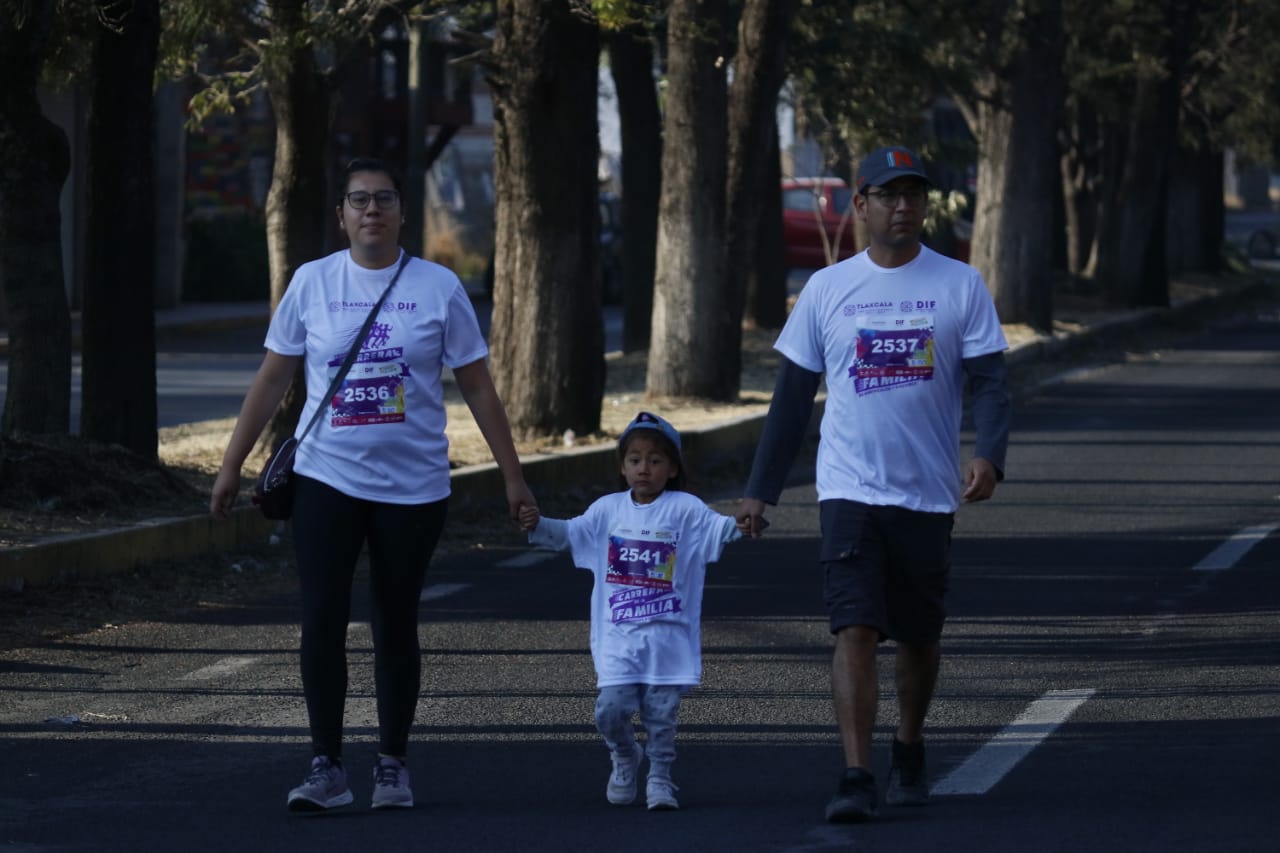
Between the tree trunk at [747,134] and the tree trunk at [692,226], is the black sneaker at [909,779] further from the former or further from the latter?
the tree trunk at [747,134]

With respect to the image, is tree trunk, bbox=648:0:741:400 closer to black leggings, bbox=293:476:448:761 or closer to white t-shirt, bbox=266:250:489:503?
white t-shirt, bbox=266:250:489:503

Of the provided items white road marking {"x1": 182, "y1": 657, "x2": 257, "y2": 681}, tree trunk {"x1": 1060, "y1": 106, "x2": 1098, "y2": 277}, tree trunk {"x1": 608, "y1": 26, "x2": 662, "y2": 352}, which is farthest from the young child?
tree trunk {"x1": 1060, "y1": 106, "x2": 1098, "y2": 277}

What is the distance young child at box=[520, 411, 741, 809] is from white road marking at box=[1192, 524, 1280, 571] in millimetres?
5329

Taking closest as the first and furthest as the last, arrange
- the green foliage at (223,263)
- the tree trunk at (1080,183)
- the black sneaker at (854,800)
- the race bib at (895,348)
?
the black sneaker at (854,800) → the race bib at (895,348) → the green foliage at (223,263) → the tree trunk at (1080,183)

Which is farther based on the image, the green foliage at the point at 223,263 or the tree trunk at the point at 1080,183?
the tree trunk at the point at 1080,183

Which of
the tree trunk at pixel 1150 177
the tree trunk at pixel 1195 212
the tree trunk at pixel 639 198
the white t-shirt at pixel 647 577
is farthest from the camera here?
the tree trunk at pixel 1195 212

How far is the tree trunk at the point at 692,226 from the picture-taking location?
56.3 ft

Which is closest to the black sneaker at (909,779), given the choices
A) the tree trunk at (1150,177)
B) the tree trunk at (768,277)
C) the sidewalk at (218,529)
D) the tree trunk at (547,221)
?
the sidewalk at (218,529)

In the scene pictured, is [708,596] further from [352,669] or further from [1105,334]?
[1105,334]

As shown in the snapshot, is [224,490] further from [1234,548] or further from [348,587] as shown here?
[1234,548]

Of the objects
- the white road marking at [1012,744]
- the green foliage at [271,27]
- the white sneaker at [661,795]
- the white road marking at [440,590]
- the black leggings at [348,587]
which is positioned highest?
the green foliage at [271,27]

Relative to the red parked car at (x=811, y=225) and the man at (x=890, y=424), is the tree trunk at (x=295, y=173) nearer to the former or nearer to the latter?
the man at (x=890, y=424)

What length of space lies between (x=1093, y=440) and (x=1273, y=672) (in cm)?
926

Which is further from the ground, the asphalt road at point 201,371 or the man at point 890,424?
the man at point 890,424
